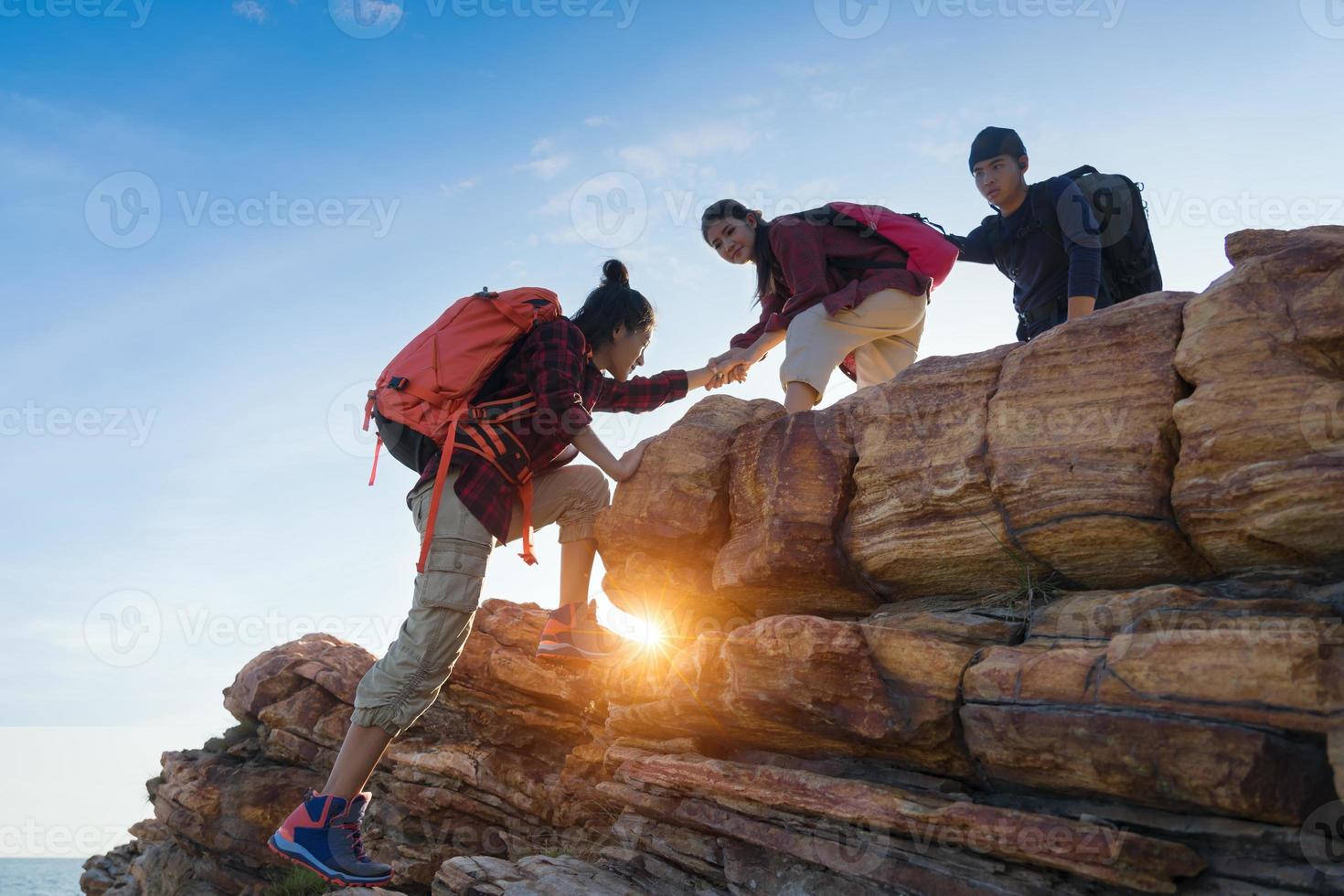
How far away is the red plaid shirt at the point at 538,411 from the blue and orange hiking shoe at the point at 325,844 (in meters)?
2.52

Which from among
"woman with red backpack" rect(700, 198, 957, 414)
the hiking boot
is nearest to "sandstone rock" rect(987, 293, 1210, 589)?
"woman with red backpack" rect(700, 198, 957, 414)

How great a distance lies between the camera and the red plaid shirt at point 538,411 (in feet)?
26.5

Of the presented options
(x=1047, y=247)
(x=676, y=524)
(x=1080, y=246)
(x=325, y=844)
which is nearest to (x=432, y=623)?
(x=325, y=844)

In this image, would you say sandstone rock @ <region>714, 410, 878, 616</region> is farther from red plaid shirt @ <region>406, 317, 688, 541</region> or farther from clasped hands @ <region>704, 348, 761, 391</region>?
red plaid shirt @ <region>406, 317, 688, 541</region>

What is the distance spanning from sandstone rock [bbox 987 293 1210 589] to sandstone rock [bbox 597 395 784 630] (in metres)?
2.83

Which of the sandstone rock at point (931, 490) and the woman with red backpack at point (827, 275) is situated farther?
the woman with red backpack at point (827, 275)

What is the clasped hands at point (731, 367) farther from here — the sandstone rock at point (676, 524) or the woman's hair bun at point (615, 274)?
the woman's hair bun at point (615, 274)

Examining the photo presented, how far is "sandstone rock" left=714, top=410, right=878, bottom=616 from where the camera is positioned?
28.6ft

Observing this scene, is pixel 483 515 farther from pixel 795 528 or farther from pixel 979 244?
pixel 979 244

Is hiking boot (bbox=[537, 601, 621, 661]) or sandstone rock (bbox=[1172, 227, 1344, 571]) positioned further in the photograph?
hiking boot (bbox=[537, 601, 621, 661])

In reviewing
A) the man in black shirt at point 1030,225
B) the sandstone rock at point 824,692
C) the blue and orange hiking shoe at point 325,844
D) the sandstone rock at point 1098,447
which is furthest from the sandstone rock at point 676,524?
the blue and orange hiking shoe at point 325,844

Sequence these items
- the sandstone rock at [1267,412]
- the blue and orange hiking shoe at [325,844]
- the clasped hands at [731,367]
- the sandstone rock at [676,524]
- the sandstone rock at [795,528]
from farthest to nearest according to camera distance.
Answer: the clasped hands at [731,367] → the sandstone rock at [676,524] → the sandstone rock at [795,528] → the blue and orange hiking shoe at [325,844] → the sandstone rock at [1267,412]

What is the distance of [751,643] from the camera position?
7965 millimetres

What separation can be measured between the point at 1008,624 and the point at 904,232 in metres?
4.39
